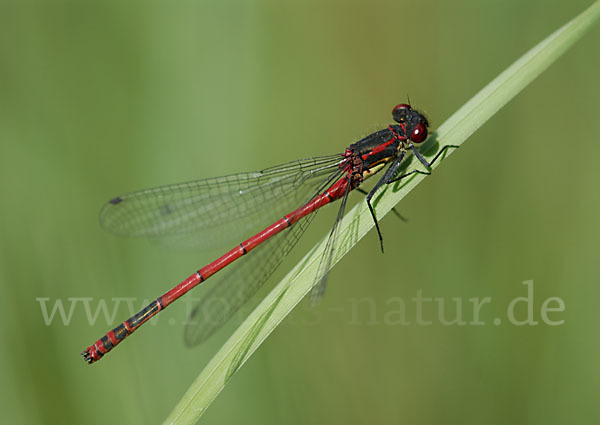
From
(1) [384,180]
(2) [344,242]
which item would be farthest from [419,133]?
(2) [344,242]

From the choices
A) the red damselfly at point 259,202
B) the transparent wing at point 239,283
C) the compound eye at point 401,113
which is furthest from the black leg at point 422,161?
the transparent wing at point 239,283

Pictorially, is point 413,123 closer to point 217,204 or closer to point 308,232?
point 308,232

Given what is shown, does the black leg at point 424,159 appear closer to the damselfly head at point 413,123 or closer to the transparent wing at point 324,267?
the damselfly head at point 413,123

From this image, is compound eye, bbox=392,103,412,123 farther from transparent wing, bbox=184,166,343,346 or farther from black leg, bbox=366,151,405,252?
transparent wing, bbox=184,166,343,346

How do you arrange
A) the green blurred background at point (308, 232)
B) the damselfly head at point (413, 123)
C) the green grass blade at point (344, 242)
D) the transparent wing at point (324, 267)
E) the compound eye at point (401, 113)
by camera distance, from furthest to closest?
1. the compound eye at point (401, 113)
2. the damselfly head at point (413, 123)
3. the green blurred background at point (308, 232)
4. the transparent wing at point (324, 267)
5. the green grass blade at point (344, 242)

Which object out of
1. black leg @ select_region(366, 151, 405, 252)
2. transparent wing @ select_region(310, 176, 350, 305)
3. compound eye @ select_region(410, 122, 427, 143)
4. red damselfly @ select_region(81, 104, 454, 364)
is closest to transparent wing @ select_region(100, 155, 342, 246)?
red damselfly @ select_region(81, 104, 454, 364)

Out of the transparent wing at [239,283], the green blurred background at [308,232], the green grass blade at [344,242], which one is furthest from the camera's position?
the green blurred background at [308,232]

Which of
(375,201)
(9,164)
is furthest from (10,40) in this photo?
(375,201)
